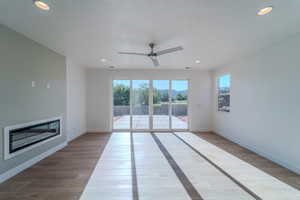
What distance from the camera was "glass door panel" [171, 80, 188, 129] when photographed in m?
6.69

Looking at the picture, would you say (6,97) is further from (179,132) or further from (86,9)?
(179,132)

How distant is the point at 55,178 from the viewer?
2.75m

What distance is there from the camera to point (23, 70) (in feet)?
10.1

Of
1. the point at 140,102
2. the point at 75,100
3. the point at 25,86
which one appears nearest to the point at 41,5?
the point at 25,86

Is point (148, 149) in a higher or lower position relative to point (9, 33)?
lower

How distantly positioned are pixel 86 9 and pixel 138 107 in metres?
4.76

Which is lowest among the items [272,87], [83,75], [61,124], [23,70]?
[61,124]

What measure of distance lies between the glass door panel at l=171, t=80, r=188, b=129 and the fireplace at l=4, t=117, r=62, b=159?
4.37 m

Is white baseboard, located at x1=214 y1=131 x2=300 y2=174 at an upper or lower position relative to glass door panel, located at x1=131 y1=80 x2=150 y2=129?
lower

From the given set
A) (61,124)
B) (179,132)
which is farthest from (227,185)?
(61,124)

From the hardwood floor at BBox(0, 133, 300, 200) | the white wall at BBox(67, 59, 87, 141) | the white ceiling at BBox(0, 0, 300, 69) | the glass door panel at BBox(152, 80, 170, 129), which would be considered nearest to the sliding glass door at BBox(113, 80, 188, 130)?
the glass door panel at BBox(152, 80, 170, 129)

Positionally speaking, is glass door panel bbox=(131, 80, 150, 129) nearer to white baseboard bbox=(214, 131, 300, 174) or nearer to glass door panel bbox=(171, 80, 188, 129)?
glass door panel bbox=(171, 80, 188, 129)

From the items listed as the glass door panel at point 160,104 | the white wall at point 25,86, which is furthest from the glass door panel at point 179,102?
the white wall at point 25,86

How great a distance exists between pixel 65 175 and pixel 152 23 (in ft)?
10.2
